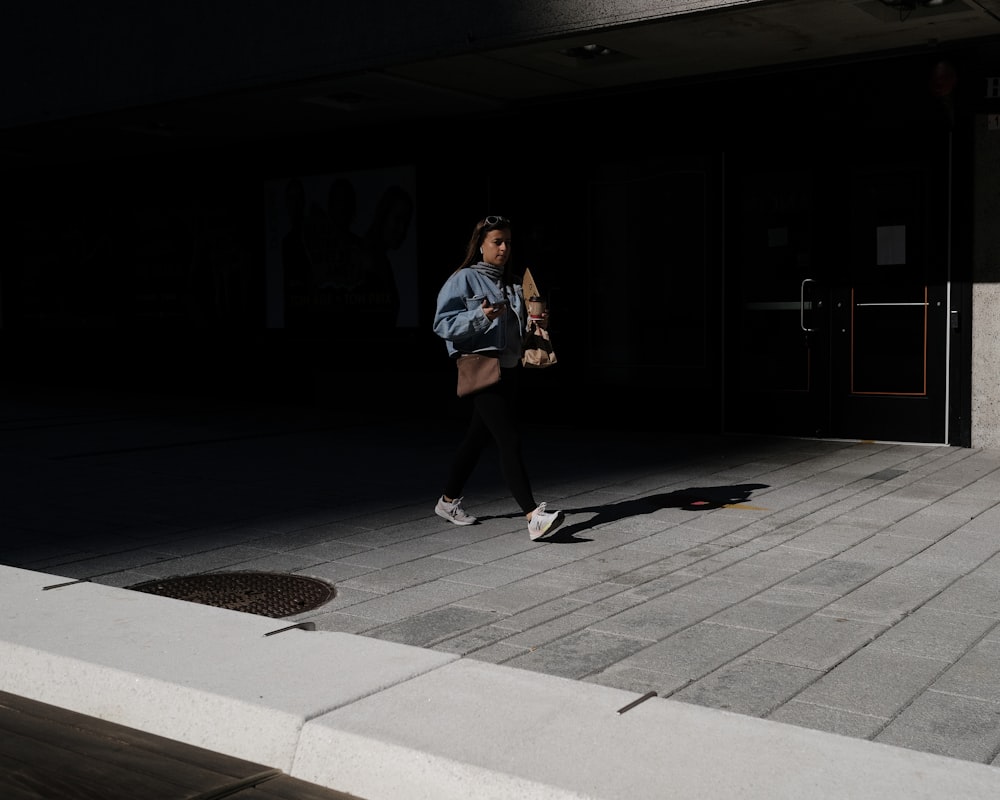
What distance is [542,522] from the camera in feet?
22.0

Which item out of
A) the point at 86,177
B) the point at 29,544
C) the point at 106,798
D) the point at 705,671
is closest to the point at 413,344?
the point at 86,177

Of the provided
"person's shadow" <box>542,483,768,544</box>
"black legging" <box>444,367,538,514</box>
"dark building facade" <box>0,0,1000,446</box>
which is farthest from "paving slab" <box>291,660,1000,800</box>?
"dark building facade" <box>0,0,1000,446</box>

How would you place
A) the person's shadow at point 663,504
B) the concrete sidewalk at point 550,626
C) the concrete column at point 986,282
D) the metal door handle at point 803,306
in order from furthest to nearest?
the metal door handle at point 803,306 < the concrete column at point 986,282 < the person's shadow at point 663,504 < the concrete sidewalk at point 550,626

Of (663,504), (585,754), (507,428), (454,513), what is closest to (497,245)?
(507,428)

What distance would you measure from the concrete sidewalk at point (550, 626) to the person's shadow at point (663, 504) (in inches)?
1.4

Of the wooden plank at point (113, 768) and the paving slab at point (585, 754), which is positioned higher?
the paving slab at point (585, 754)

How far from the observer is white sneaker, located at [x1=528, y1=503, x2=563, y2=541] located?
21.9 feet

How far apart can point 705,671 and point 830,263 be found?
7.39 m

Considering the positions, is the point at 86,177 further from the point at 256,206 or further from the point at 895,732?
the point at 895,732

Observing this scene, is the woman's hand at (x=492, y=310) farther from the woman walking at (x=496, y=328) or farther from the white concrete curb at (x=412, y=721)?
the white concrete curb at (x=412, y=721)

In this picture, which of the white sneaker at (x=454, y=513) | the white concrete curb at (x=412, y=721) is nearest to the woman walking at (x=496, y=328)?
the white sneaker at (x=454, y=513)

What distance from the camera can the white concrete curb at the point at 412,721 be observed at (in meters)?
3.28

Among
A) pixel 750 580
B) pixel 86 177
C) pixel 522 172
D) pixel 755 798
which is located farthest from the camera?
pixel 86 177

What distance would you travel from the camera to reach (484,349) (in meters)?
6.82
